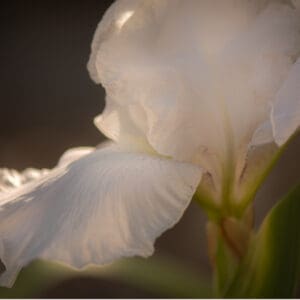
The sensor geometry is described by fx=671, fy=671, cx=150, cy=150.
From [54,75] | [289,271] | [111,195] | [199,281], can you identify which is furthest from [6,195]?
[54,75]

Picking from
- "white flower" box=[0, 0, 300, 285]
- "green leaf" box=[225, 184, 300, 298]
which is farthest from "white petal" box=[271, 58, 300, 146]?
"green leaf" box=[225, 184, 300, 298]

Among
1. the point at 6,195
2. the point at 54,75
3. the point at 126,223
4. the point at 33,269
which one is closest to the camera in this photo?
the point at 126,223

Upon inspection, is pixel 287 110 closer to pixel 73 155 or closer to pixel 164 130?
pixel 164 130

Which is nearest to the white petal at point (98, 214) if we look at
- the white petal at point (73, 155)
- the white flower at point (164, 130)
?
the white flower at point (164, 130)

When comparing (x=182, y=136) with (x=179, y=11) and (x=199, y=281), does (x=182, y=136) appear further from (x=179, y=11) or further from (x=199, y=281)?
(x=199, y=281)

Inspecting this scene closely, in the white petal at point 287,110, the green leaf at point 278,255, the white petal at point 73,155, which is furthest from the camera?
the white petal at point 73,155

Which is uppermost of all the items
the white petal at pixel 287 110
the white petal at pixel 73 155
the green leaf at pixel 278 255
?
the white petal at pixel 287 110

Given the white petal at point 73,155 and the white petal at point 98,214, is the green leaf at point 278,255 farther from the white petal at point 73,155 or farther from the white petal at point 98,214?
the white petal at point 73,155
